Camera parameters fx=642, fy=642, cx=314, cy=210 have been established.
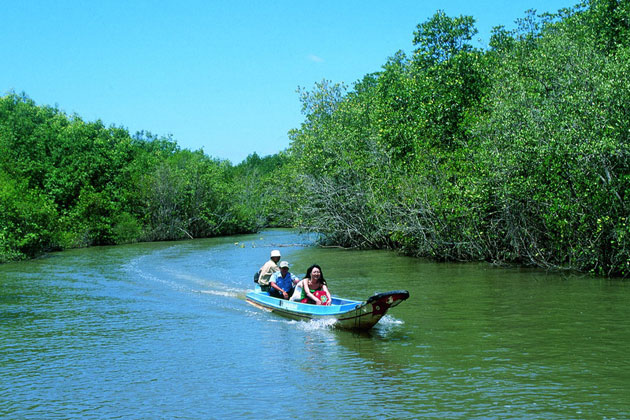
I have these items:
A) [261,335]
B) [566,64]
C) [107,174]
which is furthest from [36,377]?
[107,174]

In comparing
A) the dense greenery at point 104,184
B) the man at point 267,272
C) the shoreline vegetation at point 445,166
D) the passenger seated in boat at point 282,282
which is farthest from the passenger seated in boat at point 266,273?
the dense greenery at point 104,184

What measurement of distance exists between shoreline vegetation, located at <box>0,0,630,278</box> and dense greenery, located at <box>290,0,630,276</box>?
67 millimetres

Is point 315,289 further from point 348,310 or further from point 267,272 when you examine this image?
point 267,272

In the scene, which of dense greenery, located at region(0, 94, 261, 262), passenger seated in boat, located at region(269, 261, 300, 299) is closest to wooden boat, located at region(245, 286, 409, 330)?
passenger seated in boat, located at region(269, 261, 300, 299)

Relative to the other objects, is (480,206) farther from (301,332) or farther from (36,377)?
(36,377)

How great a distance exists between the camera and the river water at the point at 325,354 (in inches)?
341

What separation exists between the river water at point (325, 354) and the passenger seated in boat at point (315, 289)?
27.7 inches

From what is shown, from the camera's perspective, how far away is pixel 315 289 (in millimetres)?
14977

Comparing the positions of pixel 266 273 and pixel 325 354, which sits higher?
pixel 266 273

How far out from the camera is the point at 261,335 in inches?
532

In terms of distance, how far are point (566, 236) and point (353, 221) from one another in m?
15.2

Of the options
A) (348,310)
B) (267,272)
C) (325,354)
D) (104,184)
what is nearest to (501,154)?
(267,272)

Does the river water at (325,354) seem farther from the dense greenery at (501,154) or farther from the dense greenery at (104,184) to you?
the dense greenery at (104,184)

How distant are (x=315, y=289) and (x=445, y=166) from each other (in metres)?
11.1
